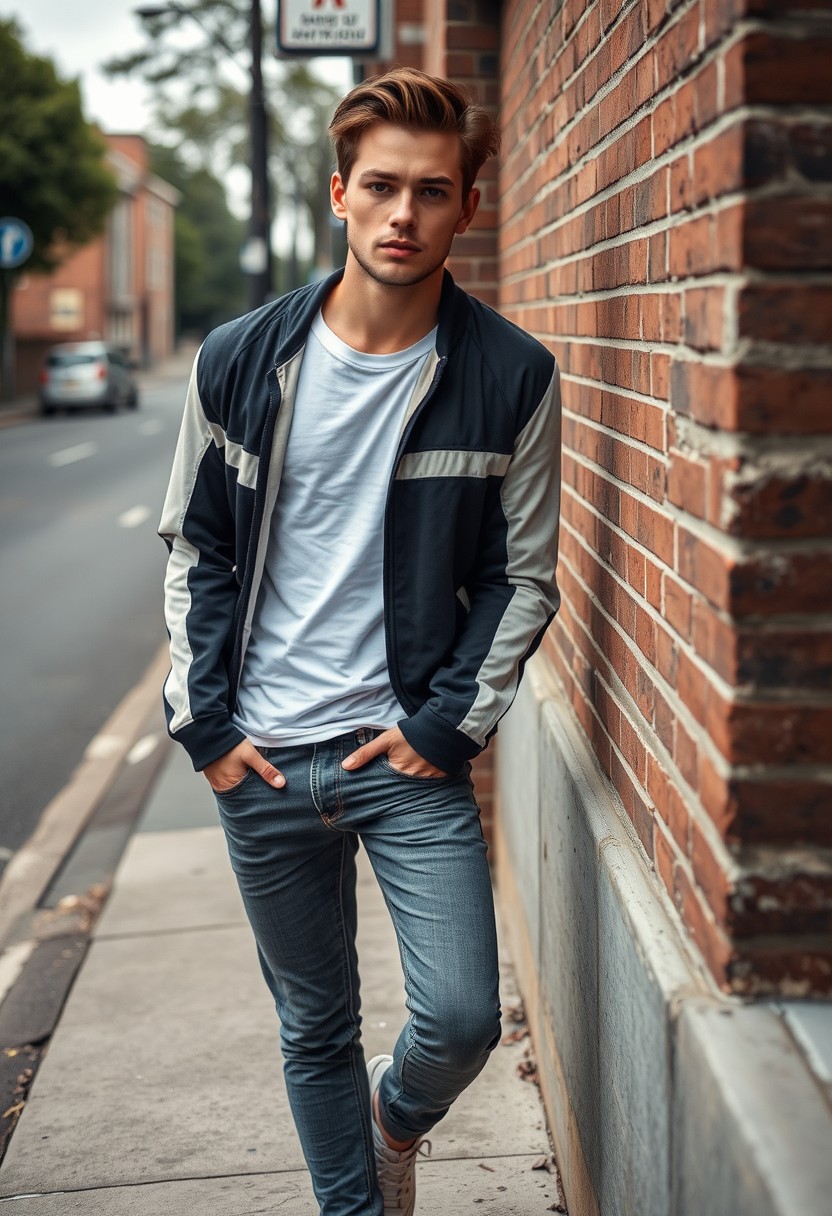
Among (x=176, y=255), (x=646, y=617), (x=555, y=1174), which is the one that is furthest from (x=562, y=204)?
(x=176, y=255)

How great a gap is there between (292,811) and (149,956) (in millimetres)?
2140

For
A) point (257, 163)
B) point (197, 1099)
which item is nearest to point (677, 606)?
point (197, 1099)

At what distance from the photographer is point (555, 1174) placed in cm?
314

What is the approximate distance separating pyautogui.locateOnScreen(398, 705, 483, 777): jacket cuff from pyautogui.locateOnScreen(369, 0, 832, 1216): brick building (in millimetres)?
260

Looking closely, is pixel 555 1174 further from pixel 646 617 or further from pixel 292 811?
pixel 646 617

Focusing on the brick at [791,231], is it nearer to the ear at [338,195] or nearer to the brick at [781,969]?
the brick at [781,969]

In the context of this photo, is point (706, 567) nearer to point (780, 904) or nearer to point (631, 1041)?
point (780, 904)

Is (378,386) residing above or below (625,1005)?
above

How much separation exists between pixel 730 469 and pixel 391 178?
1.06m

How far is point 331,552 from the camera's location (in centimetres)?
257

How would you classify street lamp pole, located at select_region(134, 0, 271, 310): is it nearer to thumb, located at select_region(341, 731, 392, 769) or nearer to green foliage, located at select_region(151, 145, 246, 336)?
thumb, located at select_region(341, 731, 392, 769)

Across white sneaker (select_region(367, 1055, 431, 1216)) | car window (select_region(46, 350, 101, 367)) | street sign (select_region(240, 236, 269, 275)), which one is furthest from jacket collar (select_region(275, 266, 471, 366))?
car window (select_region(46, 350, 101, 367))

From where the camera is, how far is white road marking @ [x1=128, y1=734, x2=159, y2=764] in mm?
7297

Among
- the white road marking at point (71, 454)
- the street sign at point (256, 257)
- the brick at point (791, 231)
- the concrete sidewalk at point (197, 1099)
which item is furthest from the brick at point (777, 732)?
the white road marking at point (71, 454)
